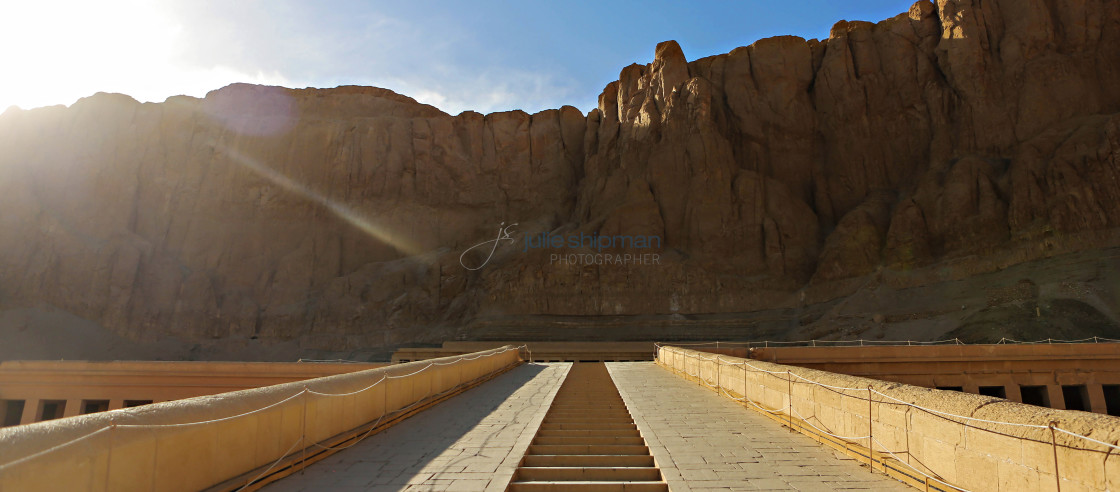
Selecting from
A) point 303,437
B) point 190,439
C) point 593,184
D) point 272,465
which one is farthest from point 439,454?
point 593,184

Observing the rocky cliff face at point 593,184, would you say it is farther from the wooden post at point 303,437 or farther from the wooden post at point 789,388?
the wooden post at point 303,437

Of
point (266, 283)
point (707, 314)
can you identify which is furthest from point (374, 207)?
point (707, 314)

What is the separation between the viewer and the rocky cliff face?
38000mm

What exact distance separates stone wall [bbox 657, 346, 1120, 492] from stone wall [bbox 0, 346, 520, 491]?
18.3ft

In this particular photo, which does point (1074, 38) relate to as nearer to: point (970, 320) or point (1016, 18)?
point (1016, 18)

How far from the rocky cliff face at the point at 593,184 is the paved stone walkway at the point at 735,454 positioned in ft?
109

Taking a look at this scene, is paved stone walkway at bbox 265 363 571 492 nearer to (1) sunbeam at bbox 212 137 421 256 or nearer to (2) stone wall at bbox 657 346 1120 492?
(2) stone wall at bbox 657 346 1120 492

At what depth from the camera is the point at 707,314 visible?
41375 millimetres

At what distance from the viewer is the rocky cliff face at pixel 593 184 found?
125ft

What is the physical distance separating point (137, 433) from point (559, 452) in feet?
12.6

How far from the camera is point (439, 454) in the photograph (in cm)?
662

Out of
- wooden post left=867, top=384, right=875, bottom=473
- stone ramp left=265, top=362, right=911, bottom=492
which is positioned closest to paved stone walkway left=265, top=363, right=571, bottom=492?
stone ramp left=265, top=362, right=911, bottom=492

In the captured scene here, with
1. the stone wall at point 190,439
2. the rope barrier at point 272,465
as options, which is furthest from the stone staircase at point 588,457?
the stone wall at point 190,439

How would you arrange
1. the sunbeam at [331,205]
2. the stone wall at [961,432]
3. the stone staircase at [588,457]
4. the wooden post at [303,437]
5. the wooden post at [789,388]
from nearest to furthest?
the stone wall at [961,432] → the stone staircase at [588,457] → the wooden post at [303,437] → the wooden post at [789,388] → the sunbeam at [331,205]
